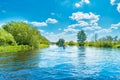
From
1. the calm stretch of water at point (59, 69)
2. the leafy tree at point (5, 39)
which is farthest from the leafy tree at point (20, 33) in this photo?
the calm stretch of water at point (59, 69)

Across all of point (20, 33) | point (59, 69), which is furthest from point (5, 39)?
point (59, 69)

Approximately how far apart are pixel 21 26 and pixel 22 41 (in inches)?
268

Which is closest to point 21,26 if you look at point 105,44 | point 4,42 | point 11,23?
point 11,23

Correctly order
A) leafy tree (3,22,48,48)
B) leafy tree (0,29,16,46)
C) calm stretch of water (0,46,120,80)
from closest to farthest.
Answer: calm stretch of water (0,46,120,80), leafy tree (0,29,16,46), leafy tree (3,22,48,48)

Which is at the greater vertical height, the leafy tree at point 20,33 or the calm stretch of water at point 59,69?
the leafy tree at point 20,33

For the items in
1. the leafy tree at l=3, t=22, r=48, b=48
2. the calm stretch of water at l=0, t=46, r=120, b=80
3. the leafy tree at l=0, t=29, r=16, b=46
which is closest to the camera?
the calm stretch of water at l=0, t=46, r=120, b=80

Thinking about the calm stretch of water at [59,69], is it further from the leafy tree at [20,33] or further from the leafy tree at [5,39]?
the leafy tree at [20,33]

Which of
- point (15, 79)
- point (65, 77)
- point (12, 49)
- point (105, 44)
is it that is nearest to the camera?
point (15, 79)

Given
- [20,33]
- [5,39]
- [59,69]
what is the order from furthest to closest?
1. [20,33]
2. [5,39]
3. [59,69]

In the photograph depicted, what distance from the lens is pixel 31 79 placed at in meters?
21.3

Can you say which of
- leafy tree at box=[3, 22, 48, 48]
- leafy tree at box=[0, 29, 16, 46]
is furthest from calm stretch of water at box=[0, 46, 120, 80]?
leafy tree at box=[3, 22, 48, 48]

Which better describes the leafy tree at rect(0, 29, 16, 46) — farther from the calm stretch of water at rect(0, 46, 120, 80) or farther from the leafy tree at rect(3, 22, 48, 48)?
the calm stretch of water at rect(0, 46, 120, 80)

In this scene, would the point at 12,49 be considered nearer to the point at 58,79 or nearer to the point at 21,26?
the point at 21,26

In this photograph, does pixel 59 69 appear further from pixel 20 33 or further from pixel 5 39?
pixel 20 33
